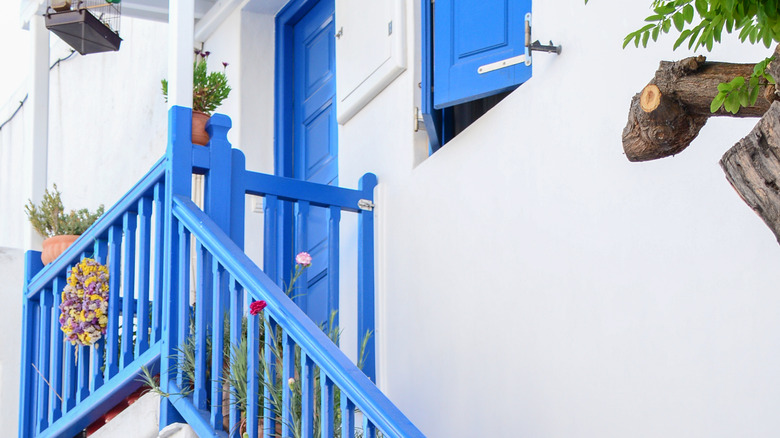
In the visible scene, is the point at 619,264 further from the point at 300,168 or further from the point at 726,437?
the point at 300,168

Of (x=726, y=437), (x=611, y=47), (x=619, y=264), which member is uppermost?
(x=611, y=47)

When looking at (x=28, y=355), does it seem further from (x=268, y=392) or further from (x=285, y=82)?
(x=285, y=82)

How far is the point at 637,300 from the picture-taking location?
3.43 m

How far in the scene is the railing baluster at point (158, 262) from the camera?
163 inches

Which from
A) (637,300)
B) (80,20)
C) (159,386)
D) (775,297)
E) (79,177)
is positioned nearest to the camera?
(775,297)

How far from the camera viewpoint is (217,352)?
3.75 metres

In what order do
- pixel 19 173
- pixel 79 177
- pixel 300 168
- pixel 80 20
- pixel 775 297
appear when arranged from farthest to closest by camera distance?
pixel 19 173
pixel 79 177
pixel 300 168
pixel 80 20
pixel 775 297

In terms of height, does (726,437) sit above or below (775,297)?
below

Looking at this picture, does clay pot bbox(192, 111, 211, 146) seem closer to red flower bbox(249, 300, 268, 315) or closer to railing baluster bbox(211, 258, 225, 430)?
railing baluster bbox(211, 258, 225, 430)

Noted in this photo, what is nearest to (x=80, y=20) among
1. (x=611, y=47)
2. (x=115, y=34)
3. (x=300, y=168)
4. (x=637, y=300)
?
(x=115, y=34)

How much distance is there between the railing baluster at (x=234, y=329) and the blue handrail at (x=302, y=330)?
6 cm

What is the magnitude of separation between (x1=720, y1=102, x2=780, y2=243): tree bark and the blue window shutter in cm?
244

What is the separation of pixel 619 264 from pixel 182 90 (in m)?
1.98

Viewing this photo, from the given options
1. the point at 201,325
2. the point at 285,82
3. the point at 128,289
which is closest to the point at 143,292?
the point at 128,289
